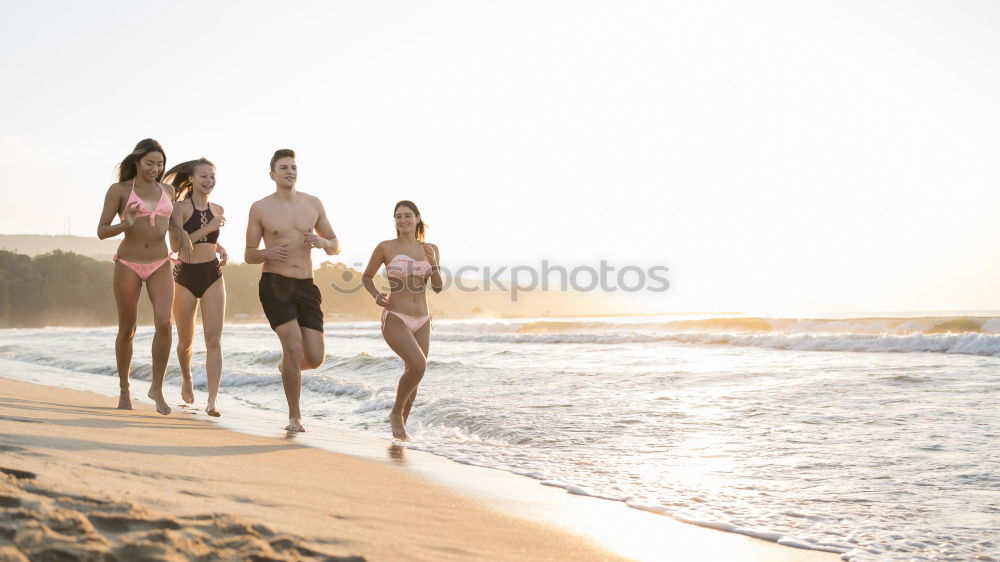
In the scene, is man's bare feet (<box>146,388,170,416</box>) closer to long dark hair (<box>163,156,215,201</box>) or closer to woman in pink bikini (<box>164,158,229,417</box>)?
woman in pink bikini (<box>164,158,229,417</box>)

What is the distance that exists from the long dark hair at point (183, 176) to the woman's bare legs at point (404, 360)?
7.45ft

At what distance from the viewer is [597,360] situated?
14953 mm

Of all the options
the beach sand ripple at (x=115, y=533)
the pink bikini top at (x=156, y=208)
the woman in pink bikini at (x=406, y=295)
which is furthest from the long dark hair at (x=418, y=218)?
the beach sand ripple at (x=115, y=533)

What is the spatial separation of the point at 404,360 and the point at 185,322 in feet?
7.43

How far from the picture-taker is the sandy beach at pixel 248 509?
2.12 metres

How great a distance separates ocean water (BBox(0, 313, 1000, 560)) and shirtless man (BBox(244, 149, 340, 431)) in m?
1.10

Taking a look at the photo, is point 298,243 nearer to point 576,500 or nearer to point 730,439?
point 576,500

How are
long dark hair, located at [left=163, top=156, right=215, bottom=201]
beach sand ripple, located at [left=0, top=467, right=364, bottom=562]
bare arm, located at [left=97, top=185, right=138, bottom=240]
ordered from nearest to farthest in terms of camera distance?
beach sand ripple, located at [left=0, top=467, right=364, bottom=562] → bare arm, located at [left=97, top=185, right=138, bottom=240] → long dark hair, located at [left=163, top=156, right=215, bottom=201]

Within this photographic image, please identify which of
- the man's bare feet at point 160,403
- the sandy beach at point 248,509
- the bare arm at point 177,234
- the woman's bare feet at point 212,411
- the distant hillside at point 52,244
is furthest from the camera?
the distant hillside at point 52,244

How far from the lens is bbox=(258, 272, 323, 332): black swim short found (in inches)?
242

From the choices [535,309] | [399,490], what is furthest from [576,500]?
[535,309]

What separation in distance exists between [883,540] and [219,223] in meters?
5.65

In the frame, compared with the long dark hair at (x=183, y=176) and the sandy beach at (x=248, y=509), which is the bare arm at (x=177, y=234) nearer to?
the long dark hair at (x=183, y=176)

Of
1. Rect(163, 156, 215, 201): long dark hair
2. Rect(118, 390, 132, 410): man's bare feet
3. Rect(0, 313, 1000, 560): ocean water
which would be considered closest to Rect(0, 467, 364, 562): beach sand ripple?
Rect(0, 313, 1000, 560): ocean water
